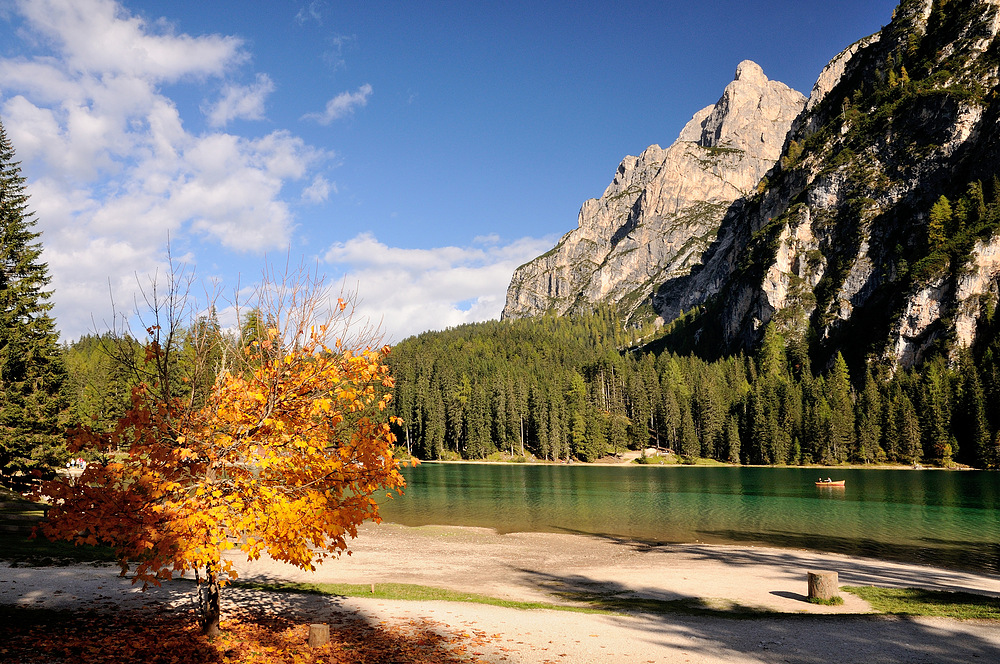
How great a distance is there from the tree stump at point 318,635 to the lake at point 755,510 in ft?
104

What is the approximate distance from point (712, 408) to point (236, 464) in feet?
433

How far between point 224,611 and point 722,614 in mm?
15172

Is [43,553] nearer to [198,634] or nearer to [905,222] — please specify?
[198,634]

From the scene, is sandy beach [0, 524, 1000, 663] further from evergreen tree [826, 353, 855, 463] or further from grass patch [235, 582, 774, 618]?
evergreen tree [826, 353, 855, 463]

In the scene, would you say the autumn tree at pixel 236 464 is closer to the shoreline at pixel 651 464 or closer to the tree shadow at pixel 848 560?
the tree shadow at pixel 848 560

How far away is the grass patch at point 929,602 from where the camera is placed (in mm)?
16656

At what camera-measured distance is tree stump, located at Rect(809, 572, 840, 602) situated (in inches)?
805

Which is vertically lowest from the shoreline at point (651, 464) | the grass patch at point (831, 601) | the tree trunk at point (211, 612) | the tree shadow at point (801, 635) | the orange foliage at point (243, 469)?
the shoreline at point (651, 464)

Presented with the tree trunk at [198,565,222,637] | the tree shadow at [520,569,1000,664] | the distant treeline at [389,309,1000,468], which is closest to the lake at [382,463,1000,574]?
the distant treeline at [389,309,1000,468]

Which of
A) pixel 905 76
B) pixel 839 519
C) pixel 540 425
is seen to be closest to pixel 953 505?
pixel 839 519

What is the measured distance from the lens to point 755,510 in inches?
2057

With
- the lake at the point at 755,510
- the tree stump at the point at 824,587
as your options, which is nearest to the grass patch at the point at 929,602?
the tree stump at the point at 824,587

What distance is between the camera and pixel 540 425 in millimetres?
134375

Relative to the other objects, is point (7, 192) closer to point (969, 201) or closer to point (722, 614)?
point (722, 614)
